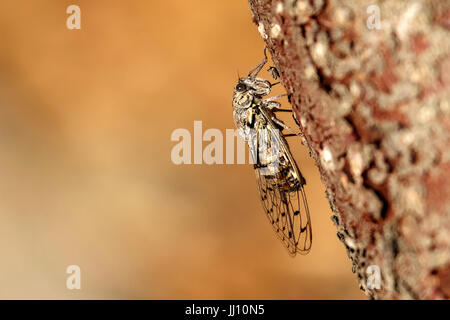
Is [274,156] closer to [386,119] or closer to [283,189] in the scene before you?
[283,189]

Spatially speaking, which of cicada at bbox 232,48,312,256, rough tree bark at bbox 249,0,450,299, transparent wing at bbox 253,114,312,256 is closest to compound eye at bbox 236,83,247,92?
cicada at bbox 232,48,312,256

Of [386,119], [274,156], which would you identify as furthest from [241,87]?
[386,119]

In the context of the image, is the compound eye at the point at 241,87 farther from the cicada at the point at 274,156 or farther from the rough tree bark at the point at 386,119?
the rough tree bark at the point at 386,119

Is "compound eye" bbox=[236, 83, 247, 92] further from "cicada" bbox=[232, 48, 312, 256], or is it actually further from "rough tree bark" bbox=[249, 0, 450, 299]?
"rough tree bark" bbox=[249, 0, 450, 299]

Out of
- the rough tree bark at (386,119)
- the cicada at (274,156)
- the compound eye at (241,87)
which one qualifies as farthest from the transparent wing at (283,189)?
the rough tree bark at (386,119)

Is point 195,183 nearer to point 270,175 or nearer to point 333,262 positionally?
point 333,262

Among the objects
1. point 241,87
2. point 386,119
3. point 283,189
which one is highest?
point 241,87
